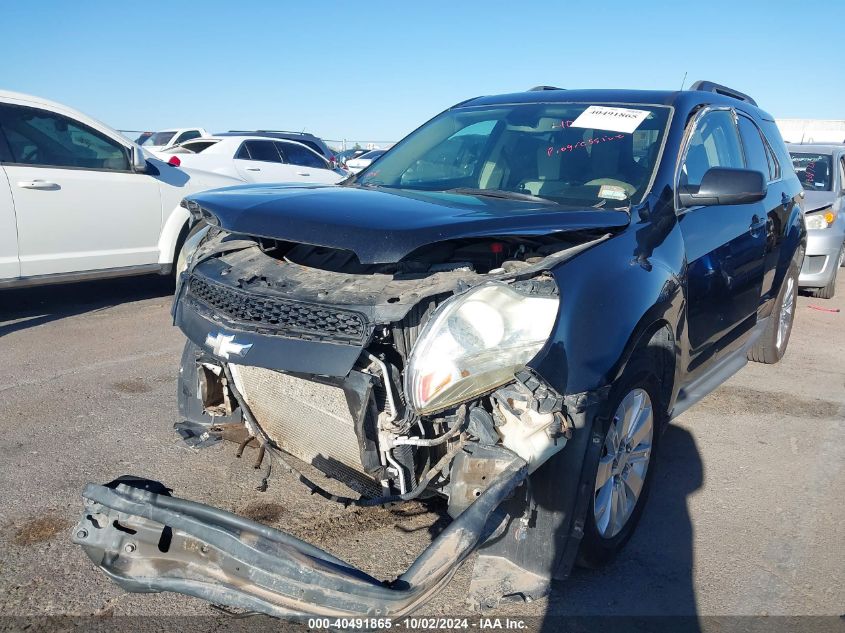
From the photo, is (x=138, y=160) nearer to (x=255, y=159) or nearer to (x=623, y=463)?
(x=255, y=159)

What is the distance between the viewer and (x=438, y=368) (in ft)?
7.58

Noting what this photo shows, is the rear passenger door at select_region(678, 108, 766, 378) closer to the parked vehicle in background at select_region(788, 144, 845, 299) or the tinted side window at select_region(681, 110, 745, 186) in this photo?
the tinted side window at select_region(681, 110, 745, 186)

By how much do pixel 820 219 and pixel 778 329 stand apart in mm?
3303

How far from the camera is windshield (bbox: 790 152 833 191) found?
30.3 ft

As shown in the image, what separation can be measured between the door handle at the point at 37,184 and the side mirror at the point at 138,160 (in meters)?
0.74

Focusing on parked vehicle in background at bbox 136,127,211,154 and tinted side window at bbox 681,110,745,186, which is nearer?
tinted side window at bbox 681,110,745,186

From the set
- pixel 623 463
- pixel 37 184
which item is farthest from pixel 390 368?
pixel 37 184

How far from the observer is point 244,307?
2.63 meters

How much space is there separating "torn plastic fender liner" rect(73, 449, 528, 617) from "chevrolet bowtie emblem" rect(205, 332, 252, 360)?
614 mm

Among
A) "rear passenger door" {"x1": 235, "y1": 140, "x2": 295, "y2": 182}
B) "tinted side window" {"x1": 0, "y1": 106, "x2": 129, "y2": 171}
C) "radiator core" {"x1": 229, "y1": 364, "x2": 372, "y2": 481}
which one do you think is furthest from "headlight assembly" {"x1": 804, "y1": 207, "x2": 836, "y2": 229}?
"radiator core" {"x1": 229, "y1": 364, "x2": 372, "y2": 481}

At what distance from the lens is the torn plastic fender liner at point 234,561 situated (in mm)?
1851

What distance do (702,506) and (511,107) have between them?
2378 millimetres

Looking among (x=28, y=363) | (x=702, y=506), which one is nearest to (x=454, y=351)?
(x=702, y=506)

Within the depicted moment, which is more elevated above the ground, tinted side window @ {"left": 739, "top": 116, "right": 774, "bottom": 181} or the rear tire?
tinted side window @ {"left": 739, "top": 116, "right": 774, "bottom": 181}
